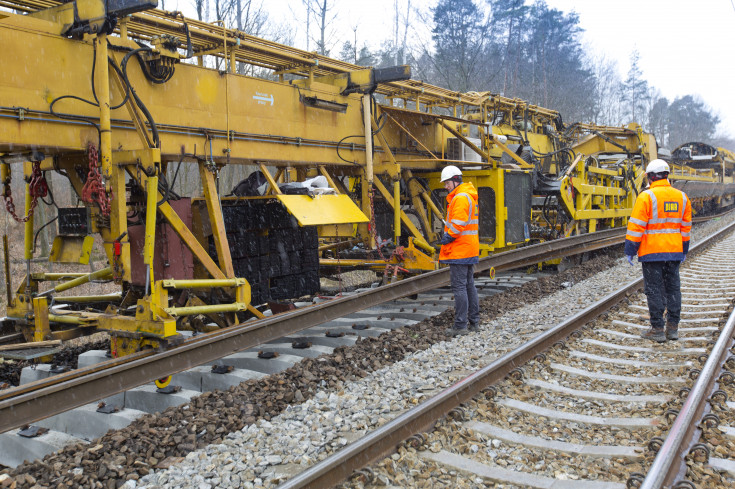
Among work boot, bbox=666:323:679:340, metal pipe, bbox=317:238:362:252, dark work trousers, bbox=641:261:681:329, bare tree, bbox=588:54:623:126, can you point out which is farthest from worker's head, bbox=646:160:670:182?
bare tree, bbox=588:54:623:126

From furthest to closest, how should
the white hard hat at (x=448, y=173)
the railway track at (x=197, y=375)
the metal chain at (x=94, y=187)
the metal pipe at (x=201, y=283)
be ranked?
1. the white hard hat at (x=448, y=173)
2. the metal pipe at (x=201, y=283)
3. the metal chain at (x=94, y=187)
4. the railway track at (x=197, y=375)

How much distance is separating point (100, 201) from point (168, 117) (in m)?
1.21

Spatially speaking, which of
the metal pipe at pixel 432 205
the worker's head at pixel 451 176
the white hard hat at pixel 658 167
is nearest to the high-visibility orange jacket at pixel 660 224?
the white hard hat at pixel 658 167

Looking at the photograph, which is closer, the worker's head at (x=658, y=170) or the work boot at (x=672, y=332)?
the work boot at (x=672, y=332)

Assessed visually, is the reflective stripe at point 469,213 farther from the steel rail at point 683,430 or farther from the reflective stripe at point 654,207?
the steel rail at point 683,430

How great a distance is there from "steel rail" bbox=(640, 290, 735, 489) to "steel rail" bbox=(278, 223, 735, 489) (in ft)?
4.51

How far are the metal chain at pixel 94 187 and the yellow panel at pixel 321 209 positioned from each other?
70.2 inches

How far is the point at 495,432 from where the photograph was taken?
12.9 ft

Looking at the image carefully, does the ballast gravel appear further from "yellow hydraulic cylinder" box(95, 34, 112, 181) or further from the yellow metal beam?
"yellow hydraulic cylinder" box(95, 34, 112, 181)

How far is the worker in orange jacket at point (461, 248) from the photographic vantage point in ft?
21.9

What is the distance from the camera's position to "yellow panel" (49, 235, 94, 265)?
520 centimetres

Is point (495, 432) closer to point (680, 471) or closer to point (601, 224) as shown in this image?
point (680, 471)

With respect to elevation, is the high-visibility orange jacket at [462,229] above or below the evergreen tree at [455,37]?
below

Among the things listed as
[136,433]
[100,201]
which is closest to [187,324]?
[100,201]
